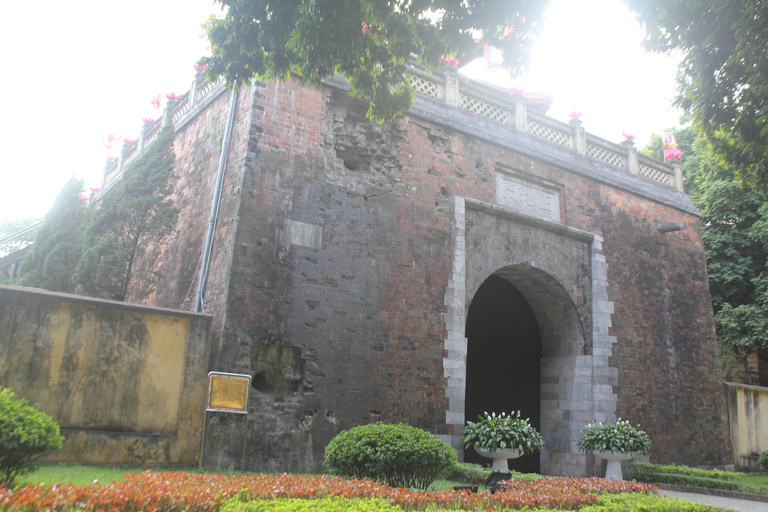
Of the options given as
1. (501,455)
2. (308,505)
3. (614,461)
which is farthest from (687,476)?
(308,505)

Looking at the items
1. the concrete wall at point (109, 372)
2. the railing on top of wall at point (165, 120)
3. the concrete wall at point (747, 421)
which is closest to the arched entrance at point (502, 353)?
the concrete wall at point (747, 421)

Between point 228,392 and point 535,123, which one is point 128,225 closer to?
point 228,392

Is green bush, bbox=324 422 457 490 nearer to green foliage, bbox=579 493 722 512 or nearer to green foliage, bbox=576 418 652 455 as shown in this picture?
green foliage, bbox=579 493 722 512

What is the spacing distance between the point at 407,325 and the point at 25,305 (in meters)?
5.87

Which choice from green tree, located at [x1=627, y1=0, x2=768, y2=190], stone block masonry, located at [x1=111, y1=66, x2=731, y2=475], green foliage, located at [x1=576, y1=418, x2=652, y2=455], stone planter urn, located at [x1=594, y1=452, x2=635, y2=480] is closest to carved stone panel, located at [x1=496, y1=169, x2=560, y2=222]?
stone block masonry, located at [x1=111, y1=66, x2=731, y2=475]

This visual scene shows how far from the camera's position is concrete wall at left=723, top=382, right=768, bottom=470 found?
1568 centimetres

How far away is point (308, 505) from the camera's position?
14.6 feet

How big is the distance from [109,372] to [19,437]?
3337 mm

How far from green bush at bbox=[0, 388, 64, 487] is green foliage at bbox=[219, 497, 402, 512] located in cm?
179

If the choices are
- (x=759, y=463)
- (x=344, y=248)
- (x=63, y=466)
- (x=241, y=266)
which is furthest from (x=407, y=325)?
(x=759, y=463)

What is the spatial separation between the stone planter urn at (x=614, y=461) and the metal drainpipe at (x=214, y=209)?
26.1 ft

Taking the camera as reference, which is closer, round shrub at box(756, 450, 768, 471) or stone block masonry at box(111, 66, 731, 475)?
stone block masonry at box(111, 66, 731, 475)

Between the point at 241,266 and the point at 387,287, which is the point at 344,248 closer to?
the point at 387,287

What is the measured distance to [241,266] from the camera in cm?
932
